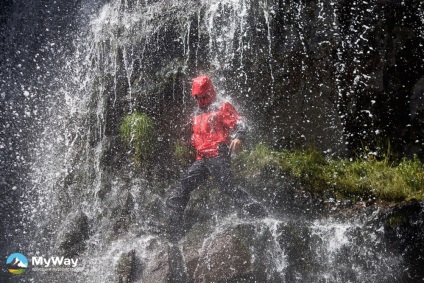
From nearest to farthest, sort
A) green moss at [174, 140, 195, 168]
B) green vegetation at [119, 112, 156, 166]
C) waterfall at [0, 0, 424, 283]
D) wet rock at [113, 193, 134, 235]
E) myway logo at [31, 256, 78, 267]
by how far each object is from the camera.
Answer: waterfall at [0, 0, 424, 283], wet rock at [113, 193, 134, 235], myway logo at [31, 256, 78, 267], green moss at [174, 140, 195, 168], green vegetation at [119, 112, 156, 166]

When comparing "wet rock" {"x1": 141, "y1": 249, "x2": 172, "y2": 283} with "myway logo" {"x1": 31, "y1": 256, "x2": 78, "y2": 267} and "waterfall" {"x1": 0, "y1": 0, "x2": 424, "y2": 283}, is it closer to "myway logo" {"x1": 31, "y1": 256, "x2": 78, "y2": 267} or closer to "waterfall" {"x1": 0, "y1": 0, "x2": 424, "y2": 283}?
"waterfall" {"x1": 0, "y1": 0, "x2": 424, "y2": 283}

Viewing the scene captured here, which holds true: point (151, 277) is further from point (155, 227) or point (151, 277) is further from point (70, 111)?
point (70, 111)

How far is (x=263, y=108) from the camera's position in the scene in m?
6.22

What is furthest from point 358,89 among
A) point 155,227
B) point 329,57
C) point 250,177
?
point 155,227

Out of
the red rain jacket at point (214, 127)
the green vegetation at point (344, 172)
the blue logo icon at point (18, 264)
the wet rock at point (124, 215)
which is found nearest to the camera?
the green vegetation at point (344, 172)

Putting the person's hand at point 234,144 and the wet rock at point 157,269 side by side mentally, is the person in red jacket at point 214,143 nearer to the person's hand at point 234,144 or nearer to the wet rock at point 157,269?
the person's hand at point 234,144

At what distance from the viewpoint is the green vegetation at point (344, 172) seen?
499 centimetres

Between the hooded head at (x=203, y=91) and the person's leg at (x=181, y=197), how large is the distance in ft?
2.69

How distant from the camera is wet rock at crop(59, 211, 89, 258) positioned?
645 centimetres

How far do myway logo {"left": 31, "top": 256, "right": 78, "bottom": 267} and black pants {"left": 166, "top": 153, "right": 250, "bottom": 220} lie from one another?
1980 mm

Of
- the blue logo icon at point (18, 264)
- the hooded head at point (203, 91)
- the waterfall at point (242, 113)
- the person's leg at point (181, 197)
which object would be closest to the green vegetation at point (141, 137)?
the waterfall at point (242, 113)

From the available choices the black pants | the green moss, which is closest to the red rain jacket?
the black pants

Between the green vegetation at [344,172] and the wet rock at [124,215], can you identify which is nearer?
the green vegetation at [344,172]

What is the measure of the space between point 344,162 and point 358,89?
1102 millimetres
